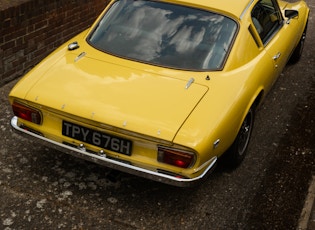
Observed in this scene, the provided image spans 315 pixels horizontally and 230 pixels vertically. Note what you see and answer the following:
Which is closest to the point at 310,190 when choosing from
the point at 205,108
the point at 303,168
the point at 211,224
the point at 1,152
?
the point at 303,168

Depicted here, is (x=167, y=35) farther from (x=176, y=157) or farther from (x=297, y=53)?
(x=297, y=53)

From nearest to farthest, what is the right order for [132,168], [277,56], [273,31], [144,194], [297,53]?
1. [132,168]
2. [144,194]
3. [277,56]
4. [273,31]
5. [297,53]

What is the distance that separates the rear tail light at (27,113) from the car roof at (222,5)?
1643 millimetres

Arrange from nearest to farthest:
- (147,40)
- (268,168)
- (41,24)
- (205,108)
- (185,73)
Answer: (205,108) → (185,73) → (147,40) → (268,168) → (41,24)

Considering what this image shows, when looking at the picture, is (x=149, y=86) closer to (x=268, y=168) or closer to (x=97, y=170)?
(x=97, y=170)

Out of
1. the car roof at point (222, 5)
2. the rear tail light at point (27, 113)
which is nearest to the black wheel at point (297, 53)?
the car roof at point (222, 5)

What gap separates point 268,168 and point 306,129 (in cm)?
95

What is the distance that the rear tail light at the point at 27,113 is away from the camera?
134 inches

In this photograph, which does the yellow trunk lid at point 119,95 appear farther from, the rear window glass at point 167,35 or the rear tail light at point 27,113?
the rear window glass at point 167,35

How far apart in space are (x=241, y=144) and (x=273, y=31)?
1.43 metres

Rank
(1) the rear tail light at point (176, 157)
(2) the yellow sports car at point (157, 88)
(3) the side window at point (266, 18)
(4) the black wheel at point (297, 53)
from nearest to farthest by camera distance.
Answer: (1) the rear tail light at point (176, 157), (2) the yellow sports car at point (157, 88), (3) the side window at point (266, 18), (4) the black wheel at point (297, 53)

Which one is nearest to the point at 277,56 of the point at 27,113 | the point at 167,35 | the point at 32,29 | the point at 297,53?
the point at 167,35

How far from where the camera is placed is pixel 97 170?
155 inches

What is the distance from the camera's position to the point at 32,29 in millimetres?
5406
